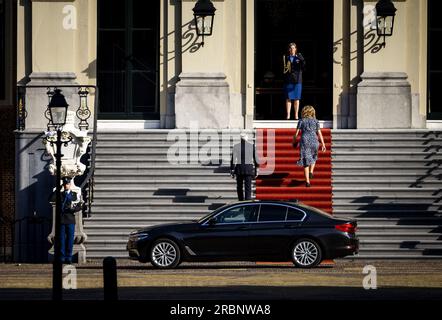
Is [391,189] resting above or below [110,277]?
above

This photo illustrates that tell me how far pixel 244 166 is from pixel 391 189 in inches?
136

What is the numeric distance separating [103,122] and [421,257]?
9770 millimetres

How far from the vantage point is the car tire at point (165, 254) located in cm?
3045

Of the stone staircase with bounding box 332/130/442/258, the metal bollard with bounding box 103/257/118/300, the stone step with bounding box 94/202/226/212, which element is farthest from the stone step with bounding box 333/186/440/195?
the metal bollard with bounding box 103/257/118/300

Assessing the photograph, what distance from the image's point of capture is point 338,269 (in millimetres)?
30469

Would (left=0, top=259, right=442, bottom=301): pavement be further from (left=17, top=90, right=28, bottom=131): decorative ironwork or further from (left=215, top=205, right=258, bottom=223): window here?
(left=17, top=90, right=28, bottom=131): decorative ironwork

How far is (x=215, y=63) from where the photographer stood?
125 ft

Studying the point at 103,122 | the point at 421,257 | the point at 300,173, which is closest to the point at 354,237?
the point at 421,257

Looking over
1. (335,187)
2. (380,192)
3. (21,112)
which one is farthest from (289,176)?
(21,112)

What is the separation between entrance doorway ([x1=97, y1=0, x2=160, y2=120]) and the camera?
3934 cm

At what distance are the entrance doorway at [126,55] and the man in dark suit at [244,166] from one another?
5.22 metres

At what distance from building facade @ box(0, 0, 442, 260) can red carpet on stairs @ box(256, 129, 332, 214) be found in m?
1.55

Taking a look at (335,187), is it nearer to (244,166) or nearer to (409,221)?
(409,221)

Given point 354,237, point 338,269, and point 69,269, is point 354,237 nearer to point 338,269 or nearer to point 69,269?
point 338,269
